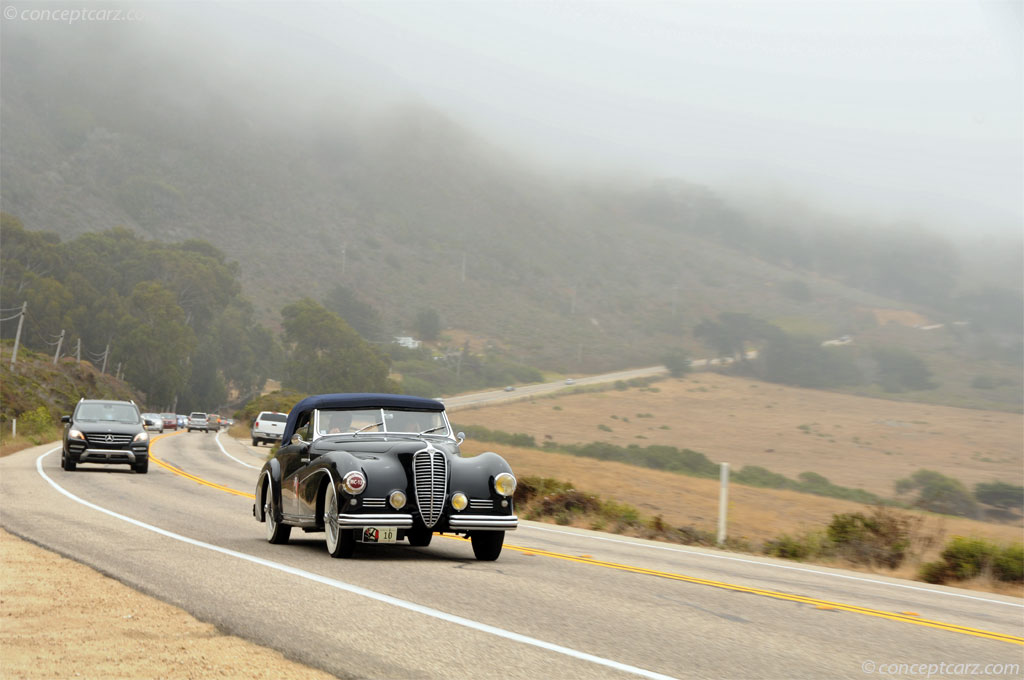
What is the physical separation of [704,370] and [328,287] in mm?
61672

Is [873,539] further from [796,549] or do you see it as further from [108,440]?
[108,440]

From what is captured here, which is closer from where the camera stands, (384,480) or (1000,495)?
(384,480)

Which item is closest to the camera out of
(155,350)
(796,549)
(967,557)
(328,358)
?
(967,557)

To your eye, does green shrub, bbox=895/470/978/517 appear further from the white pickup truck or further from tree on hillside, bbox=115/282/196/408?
tree on hillside, bbox=115/282/196/408

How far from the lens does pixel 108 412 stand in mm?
25031

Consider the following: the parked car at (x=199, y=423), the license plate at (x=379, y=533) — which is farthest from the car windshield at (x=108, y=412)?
the parked car at (x=199, y=423)

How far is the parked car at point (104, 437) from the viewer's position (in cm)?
2364

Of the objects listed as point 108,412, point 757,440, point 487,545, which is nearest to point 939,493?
point 757,440

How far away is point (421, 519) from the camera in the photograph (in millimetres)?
10305

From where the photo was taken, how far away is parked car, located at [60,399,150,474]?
2364cm

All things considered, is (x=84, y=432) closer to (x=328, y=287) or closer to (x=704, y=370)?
(x=704, y=370)

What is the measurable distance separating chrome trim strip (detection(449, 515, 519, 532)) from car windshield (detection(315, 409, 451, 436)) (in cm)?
162

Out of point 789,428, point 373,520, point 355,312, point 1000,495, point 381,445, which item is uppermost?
point 355,312

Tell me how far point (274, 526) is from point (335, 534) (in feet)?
5.94
